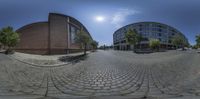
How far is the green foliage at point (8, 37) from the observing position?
6.26 metres

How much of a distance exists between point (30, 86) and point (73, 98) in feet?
7.00

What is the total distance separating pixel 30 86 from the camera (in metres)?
4.36

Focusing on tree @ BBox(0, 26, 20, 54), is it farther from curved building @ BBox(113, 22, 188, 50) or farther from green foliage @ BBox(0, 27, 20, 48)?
curved building @ BBox(113, 22, 188, 50)

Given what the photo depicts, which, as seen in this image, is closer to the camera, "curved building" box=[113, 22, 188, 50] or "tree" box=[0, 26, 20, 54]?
"tree" box=[0, 26, 20, 54]

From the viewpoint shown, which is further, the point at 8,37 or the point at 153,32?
the point at 153,32

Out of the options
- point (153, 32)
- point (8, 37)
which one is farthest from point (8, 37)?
point (153, 32)

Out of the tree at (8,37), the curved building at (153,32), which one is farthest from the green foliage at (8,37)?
the curved building at (153,32)

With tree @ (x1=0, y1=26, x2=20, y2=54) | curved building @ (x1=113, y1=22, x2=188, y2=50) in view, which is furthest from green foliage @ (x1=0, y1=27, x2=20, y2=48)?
curved building @ (x1=113, y1=22, x2=188, y2=50)

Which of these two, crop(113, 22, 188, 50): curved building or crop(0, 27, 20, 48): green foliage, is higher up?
crop(113, 22, 188, 50): curved building

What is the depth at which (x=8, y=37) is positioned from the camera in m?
6.45

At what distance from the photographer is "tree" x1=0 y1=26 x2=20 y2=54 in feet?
20.5

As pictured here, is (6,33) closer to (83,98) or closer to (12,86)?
(12,86)

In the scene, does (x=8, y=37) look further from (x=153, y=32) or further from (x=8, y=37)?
(x=153, y=32)

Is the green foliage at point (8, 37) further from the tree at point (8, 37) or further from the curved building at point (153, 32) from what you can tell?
the curved building at point (153, 32)
